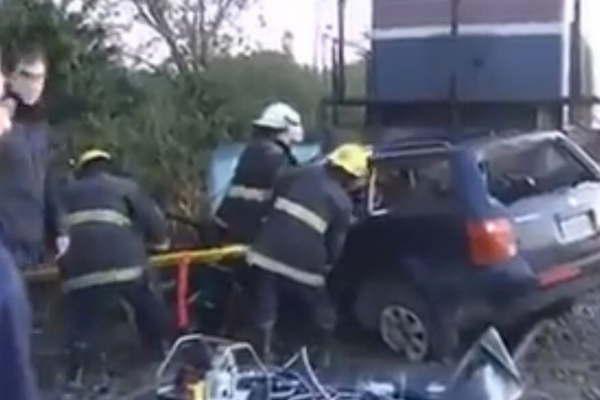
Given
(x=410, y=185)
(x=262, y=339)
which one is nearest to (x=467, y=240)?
(x=410, y=185)

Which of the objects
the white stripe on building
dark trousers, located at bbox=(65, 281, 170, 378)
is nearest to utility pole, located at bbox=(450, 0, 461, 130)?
the white stripe on building

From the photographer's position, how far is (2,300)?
3027 millimetres

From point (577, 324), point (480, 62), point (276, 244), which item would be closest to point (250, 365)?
point (276, 244)

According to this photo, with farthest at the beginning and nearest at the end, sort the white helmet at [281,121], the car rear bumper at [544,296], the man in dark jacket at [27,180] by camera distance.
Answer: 1. the white helmet at [281,121]
2. the car rear bumper at [544,296]
3. the man in dark jacket at [27,180]

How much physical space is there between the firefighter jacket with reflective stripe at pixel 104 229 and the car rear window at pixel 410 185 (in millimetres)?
1568

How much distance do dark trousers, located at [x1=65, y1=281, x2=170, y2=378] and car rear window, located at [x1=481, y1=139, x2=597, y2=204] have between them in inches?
83.8

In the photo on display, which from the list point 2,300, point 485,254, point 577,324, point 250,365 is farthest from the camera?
point 577,324

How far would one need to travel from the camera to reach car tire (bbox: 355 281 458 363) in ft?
35.1

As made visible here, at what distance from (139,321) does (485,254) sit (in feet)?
6.87

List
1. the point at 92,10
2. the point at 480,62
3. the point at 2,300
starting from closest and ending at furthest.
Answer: the point at 2,300 < the point at 480,62 < the point at 92,10

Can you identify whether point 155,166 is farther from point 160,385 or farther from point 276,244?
point 160,385

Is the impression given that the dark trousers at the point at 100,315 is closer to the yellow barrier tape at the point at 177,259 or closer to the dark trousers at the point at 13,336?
the yellow barrier tape at the point at 177,259

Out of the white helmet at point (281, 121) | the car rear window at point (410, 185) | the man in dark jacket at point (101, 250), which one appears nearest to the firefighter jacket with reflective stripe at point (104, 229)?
the man in dark jacket at point (101, 250)

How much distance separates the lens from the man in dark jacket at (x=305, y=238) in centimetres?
1041
